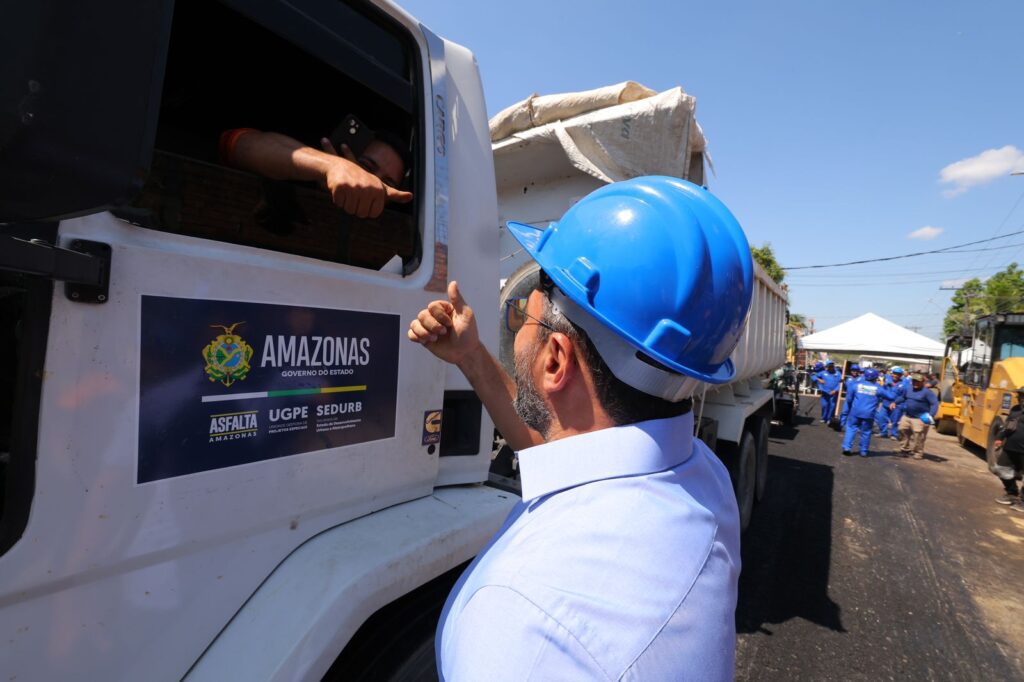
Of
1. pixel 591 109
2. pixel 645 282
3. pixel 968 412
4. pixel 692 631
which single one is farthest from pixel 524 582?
pixel 968 412

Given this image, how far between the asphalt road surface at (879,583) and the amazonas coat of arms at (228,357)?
323 cm

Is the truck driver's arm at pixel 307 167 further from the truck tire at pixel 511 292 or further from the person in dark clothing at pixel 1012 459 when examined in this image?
the person in dark clothing at pixel 1012 459

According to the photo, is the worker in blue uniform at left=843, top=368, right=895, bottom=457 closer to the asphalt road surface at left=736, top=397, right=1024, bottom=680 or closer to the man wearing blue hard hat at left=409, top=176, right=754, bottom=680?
the asphalt road surface at left=736, top=397, right=1024, bottom=680

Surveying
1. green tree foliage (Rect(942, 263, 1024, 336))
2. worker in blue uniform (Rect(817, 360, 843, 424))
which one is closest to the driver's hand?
worker in blue uniform (Rect(817, 360, 843, 424))

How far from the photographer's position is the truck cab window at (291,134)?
1265mm

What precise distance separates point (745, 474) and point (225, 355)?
16.2ft

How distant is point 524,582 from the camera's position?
0.67 meters

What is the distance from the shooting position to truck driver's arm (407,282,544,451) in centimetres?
128

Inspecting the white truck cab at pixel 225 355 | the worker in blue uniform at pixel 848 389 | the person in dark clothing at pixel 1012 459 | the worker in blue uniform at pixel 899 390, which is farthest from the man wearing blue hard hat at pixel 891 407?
the white truck cab at pixel 225 355

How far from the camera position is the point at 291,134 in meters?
1.84

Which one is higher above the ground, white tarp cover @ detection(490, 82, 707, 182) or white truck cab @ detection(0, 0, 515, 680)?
white tarp cover @ detection(490, 82, 707, 182)

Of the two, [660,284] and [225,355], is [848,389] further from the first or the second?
[225,355]

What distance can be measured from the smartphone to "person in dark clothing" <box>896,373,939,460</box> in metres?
11.4

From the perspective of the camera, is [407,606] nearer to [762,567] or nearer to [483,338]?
[483,338]
